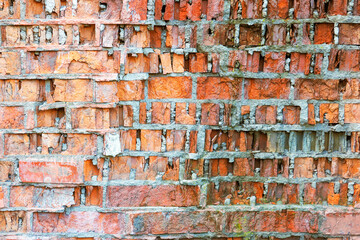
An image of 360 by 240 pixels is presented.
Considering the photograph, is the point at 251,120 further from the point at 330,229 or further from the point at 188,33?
the point at 330,229

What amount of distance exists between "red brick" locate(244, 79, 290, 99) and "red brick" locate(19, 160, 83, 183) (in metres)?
0.75

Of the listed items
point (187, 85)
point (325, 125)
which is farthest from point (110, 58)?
point (325, 125)

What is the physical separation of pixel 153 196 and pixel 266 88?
638mm

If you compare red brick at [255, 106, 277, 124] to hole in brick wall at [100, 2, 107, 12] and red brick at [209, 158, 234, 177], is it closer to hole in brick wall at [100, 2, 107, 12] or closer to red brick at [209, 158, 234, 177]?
red brick at [209, 158, 234, 177]

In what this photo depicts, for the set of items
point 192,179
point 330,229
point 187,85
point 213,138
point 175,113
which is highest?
point 187,85

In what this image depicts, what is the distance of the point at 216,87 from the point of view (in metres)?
1.27

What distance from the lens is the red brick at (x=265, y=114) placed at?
1276 mm

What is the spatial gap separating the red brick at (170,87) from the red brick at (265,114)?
11.5 inches

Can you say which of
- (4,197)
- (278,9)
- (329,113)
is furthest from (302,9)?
(4,197)

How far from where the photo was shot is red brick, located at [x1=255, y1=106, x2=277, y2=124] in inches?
50.3

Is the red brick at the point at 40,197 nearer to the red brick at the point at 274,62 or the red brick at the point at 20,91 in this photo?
the red brick at the point at 20,91

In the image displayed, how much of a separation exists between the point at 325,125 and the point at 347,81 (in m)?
→ 0.20

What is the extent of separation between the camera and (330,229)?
131cm

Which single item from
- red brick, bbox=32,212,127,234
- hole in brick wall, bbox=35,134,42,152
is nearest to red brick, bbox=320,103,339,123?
red brick, bbox=32,212,127,234
